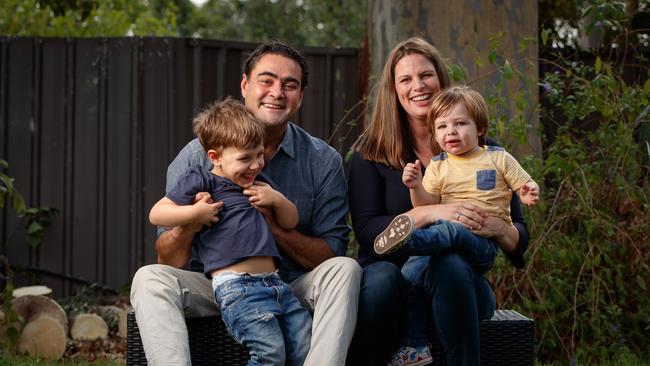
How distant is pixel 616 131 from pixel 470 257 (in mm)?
1888

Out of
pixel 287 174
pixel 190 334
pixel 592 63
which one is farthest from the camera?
pixel 592 63

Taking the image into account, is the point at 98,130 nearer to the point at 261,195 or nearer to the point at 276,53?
the point at 276,53

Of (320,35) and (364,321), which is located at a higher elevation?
(320,35)

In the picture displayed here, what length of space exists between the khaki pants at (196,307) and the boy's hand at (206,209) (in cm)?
21

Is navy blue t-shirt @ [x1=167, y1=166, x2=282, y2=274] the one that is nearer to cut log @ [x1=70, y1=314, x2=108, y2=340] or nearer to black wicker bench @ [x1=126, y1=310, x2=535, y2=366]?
black wicker bench @ [x1=126, y1=310, x2=535, y2=366]

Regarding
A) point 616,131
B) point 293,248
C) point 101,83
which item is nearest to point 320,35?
point 101,83

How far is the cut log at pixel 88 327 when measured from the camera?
534 centimetres

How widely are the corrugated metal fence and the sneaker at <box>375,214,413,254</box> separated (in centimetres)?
342

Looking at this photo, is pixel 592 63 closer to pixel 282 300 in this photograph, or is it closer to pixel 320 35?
pixel 282 300

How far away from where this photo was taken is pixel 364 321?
9.89 ft

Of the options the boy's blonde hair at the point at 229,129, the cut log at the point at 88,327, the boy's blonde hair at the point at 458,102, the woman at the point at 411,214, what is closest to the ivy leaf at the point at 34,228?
the cut log at the point at 88,327

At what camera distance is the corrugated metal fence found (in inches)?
249

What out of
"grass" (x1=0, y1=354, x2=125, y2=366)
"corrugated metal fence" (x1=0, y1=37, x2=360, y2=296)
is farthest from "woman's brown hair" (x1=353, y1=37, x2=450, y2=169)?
"corrugated metal fence" (x1=0, y1=37, x2=360, y2=296)

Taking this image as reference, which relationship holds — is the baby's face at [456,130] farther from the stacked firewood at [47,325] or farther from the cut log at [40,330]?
the cut log at [40,330]
